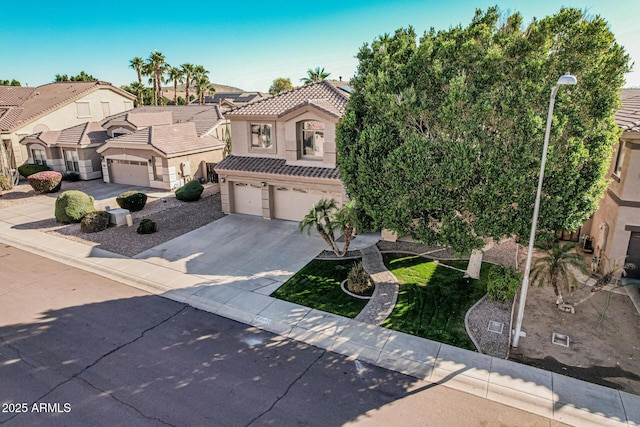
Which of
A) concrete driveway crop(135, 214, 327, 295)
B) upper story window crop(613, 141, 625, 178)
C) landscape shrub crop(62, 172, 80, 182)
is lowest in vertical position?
concrete driveway crop(135, 214, 327, 295)

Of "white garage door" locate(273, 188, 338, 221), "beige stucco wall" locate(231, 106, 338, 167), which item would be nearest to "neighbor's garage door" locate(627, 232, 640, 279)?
"beige stucco wall" locate(231, 106, 338, 167)

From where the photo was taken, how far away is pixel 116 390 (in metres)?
9.52

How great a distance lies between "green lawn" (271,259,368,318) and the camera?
43.4 ft

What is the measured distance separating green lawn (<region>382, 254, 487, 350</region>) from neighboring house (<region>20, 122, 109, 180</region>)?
89.3 ft

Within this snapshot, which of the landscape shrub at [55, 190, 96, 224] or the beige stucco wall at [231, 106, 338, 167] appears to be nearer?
the beige stucco wall at [231, 106, 338, 167]

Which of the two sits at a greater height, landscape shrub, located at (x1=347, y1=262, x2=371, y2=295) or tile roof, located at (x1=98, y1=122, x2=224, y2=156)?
tile roof, located at (x1=98, y1=122, x2=224, y2=156)

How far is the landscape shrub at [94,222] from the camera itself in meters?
20.1

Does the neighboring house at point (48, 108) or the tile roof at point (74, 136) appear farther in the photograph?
the neighboring house at point (48, 108)

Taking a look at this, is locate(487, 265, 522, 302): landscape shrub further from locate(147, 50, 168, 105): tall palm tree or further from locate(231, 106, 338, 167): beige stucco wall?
locate(147, 50, 168, 105): tall palm tree

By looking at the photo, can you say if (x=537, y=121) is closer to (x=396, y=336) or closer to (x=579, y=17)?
(x=579, y=17)

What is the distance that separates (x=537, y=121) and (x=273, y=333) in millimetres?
9585

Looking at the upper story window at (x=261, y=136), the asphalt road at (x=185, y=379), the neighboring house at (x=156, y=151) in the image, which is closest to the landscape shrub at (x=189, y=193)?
the neighboring house at (x=156, y=151)

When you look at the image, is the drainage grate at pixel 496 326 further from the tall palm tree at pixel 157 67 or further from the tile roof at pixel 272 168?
the tall palm tree at pixel 157 67

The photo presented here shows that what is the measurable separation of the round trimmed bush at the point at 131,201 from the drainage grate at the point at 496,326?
2026 centimetres
